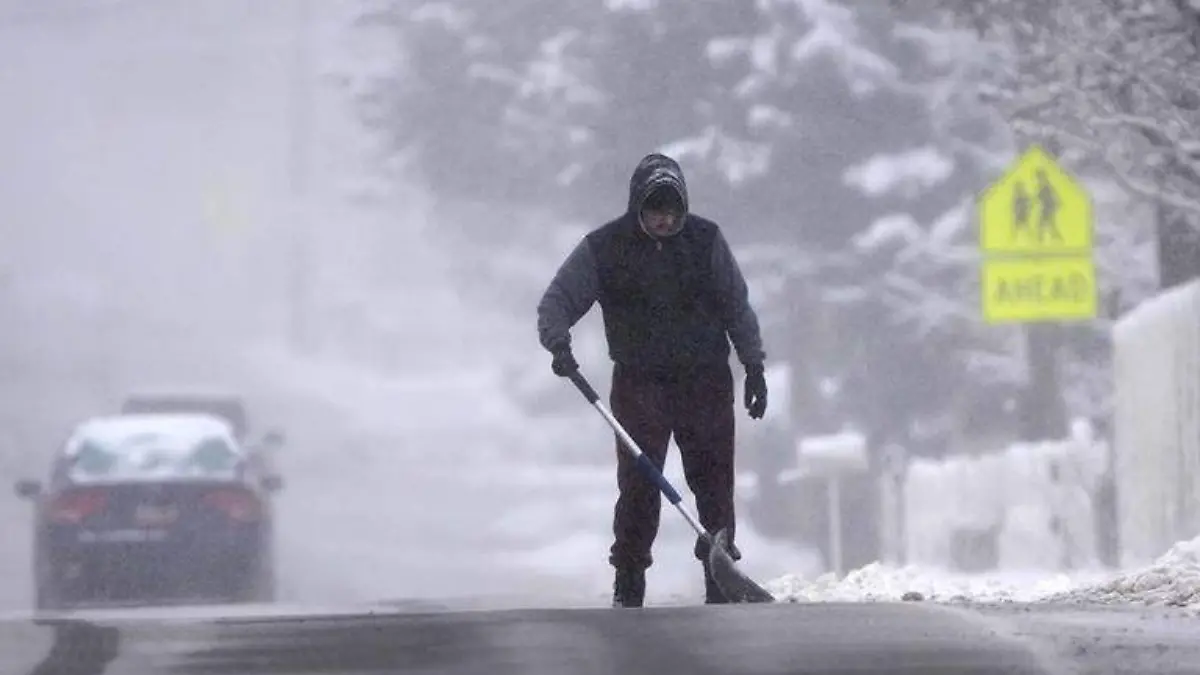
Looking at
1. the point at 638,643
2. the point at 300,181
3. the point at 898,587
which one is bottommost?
the point at 638,643

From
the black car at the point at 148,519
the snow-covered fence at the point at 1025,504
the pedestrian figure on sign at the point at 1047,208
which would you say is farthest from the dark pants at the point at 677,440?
the pedestrian figure on sign at the point at 1047,208

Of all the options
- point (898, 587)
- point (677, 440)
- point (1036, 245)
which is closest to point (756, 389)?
point (677, 440)

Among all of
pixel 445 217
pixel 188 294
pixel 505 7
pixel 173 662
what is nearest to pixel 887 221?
pixel 505 7

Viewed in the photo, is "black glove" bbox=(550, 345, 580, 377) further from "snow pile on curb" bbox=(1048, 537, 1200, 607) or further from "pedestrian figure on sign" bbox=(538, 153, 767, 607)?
"snow pile on curb" bbox=(1048, 537, 1200, 607)

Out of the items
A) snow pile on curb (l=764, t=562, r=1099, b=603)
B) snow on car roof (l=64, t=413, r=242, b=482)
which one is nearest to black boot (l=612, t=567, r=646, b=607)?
snow pile on curb (l=764, t=562, r=1099, b=603)

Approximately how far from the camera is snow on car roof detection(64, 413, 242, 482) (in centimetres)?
1966

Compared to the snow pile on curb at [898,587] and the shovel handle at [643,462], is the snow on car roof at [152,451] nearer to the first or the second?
the snow pile on curb at [898,587]

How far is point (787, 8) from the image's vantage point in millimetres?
33594

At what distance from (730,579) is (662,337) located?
910 mm

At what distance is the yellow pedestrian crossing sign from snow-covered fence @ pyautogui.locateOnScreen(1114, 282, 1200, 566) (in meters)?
2.40

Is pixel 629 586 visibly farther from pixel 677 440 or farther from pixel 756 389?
pixel 756 389

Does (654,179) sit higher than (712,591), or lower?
higher

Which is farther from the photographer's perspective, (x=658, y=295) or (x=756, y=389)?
(x=756, y=389)

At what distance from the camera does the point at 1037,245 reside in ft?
72.4
